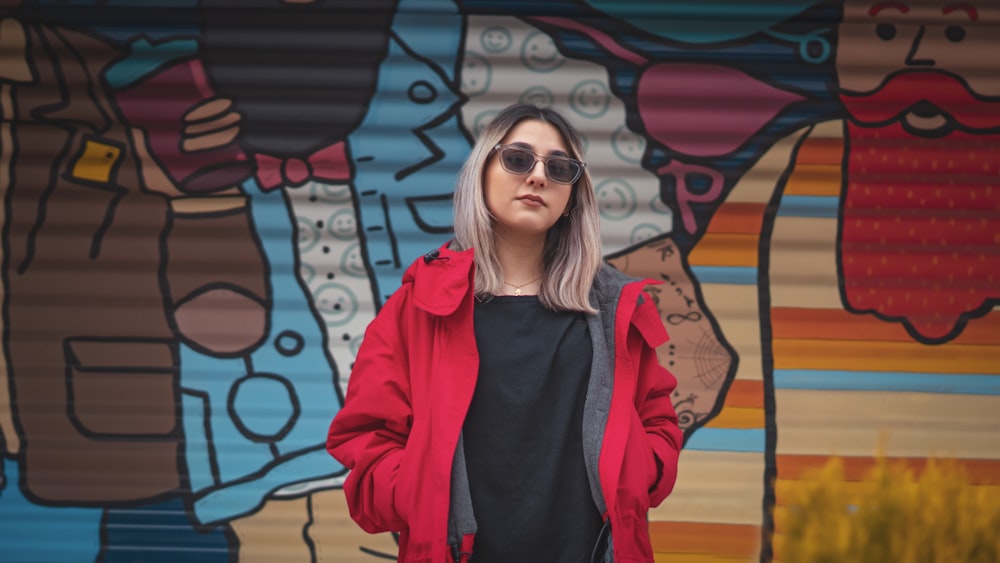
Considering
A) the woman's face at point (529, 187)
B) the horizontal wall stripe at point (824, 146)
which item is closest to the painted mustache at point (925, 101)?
the horizontal wall stripe at point (824, 146)

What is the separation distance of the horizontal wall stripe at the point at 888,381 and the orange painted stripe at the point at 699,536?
2.39 ft

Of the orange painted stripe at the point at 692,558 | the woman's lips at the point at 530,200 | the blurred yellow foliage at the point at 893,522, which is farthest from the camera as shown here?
the orange painted stripe at the point at 692,558

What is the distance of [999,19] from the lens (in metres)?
3.77

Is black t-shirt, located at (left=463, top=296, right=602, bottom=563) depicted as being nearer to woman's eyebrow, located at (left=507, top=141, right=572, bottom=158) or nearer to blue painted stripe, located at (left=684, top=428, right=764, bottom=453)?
woman's eyebrow, located at (left=507, top=141, right=572, bottom=158)

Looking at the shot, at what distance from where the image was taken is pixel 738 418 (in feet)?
12.5

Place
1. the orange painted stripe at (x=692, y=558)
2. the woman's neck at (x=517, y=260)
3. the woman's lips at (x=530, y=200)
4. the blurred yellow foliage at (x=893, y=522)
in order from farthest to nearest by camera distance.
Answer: the orange painted stripe at (x=692, y=558)
the woman's neck at (x=517, y=260)
the woman's lips at (x=530, y=200)
the blurred yellow foliage at (x=893, y=522)

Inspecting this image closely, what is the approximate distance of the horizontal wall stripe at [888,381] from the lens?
3.81m

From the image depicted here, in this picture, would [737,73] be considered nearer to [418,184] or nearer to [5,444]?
[418,184]

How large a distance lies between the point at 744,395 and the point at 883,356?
2.30 ft

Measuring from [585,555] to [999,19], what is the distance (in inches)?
135

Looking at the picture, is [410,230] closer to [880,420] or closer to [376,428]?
[376,428]

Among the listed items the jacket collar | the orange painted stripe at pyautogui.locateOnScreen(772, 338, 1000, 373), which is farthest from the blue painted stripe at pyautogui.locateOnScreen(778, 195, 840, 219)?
the jacket collar

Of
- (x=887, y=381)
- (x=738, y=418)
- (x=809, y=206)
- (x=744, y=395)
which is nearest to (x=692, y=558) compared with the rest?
(x=738, y=418)

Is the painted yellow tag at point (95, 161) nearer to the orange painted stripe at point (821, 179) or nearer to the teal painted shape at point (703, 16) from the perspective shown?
A: the teal painted shape at point (703, 16)
